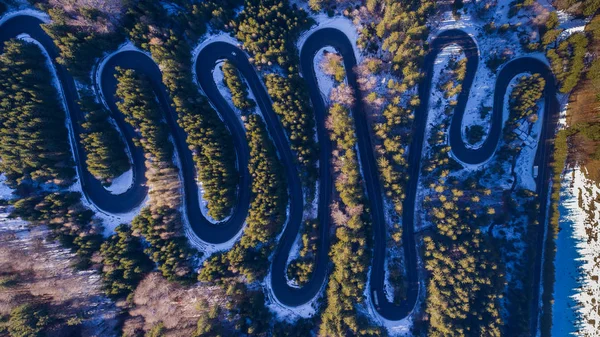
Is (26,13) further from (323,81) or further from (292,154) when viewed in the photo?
(323,81)

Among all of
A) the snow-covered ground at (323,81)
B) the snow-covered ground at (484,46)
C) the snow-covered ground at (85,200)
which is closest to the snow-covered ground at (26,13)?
the snow-covered ground at (85,200)

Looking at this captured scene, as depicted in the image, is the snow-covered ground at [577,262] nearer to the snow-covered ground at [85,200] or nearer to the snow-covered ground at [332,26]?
the snow-covered ground at [332,26]

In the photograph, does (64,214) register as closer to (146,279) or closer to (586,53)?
(146,279)

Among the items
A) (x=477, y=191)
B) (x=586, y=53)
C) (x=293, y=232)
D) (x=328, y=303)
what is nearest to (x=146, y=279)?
(x=293, y=232)

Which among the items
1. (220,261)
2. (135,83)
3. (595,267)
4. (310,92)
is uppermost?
(310,92)

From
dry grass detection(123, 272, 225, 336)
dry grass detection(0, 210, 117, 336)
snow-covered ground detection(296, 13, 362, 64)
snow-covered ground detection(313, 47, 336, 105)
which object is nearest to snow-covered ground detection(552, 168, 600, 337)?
snow-covered ground detection(313, 47, 336, 105)

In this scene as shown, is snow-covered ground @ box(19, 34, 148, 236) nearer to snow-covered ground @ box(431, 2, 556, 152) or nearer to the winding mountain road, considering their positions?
the winding mountain road
